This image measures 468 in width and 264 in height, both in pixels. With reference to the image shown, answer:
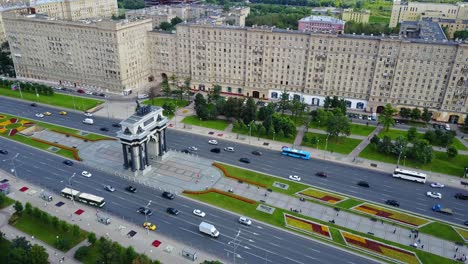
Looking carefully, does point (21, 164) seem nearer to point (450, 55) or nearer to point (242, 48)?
point (242, 48)

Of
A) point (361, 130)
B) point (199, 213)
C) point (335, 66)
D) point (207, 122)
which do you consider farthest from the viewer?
point (335, 66)

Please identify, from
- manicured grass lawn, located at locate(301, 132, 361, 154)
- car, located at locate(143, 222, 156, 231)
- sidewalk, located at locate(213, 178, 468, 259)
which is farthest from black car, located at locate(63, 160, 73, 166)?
manicured grass lawn, located at locate(301, 132, 361, 154)

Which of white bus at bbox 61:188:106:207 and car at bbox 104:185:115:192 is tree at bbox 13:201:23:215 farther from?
car at bbox 104:185:115:192

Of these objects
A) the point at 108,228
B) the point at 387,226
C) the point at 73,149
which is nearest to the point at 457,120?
the point at 387,226

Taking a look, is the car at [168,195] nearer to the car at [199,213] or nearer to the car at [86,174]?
the car at [199,213]

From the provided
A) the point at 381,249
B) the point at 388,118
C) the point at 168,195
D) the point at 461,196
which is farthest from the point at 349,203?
the point at 388,118

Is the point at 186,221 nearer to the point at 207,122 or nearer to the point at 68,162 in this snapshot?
the point at 68,162

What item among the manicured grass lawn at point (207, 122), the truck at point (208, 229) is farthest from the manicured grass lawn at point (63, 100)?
the truck at point (208, 229)
